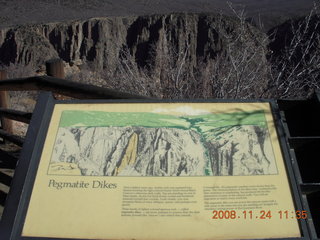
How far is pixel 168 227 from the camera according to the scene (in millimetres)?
1385

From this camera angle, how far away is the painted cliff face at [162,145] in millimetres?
1548

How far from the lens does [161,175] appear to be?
4.98 feet

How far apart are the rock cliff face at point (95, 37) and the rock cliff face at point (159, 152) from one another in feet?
148

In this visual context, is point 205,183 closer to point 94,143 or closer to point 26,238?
point 94,143

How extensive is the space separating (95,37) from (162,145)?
55.9m

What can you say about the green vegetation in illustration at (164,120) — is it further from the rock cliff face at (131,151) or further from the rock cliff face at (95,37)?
the rock cliff face at (95,37)

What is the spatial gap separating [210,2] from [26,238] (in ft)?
177

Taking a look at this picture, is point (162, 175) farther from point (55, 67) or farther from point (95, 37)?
point (95, 37)
